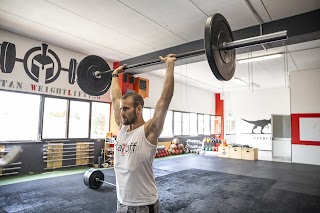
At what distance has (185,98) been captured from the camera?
9312 mm

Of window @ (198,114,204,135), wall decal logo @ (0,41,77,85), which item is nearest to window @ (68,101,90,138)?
wall decal logo @ (0,41,77,85)

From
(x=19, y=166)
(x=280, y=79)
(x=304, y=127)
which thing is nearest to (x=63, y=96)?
(x=19, y=166)

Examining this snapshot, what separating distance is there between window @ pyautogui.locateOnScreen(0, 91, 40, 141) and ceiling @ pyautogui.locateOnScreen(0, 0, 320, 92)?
1329mm

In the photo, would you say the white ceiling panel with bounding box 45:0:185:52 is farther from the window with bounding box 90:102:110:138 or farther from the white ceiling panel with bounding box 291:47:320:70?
the white ceiling panel with bounding box 291:47:320:70

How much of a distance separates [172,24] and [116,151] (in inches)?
124

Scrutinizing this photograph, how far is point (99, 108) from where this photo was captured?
237 inches

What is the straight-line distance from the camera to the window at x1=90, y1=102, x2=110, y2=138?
586 cm

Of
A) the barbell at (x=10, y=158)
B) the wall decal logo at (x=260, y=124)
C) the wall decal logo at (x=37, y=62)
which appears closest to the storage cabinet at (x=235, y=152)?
the wall decal logo at (x=260, y=124)

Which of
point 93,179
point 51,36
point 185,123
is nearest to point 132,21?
point 51,36

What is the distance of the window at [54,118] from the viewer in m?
4.89

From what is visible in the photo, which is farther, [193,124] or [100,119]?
[193,124]

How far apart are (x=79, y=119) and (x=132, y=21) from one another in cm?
303

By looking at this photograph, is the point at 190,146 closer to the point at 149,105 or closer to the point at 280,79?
the point at 149,105

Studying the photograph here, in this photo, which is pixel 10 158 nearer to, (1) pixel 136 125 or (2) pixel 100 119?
(1) pixel 136 125
